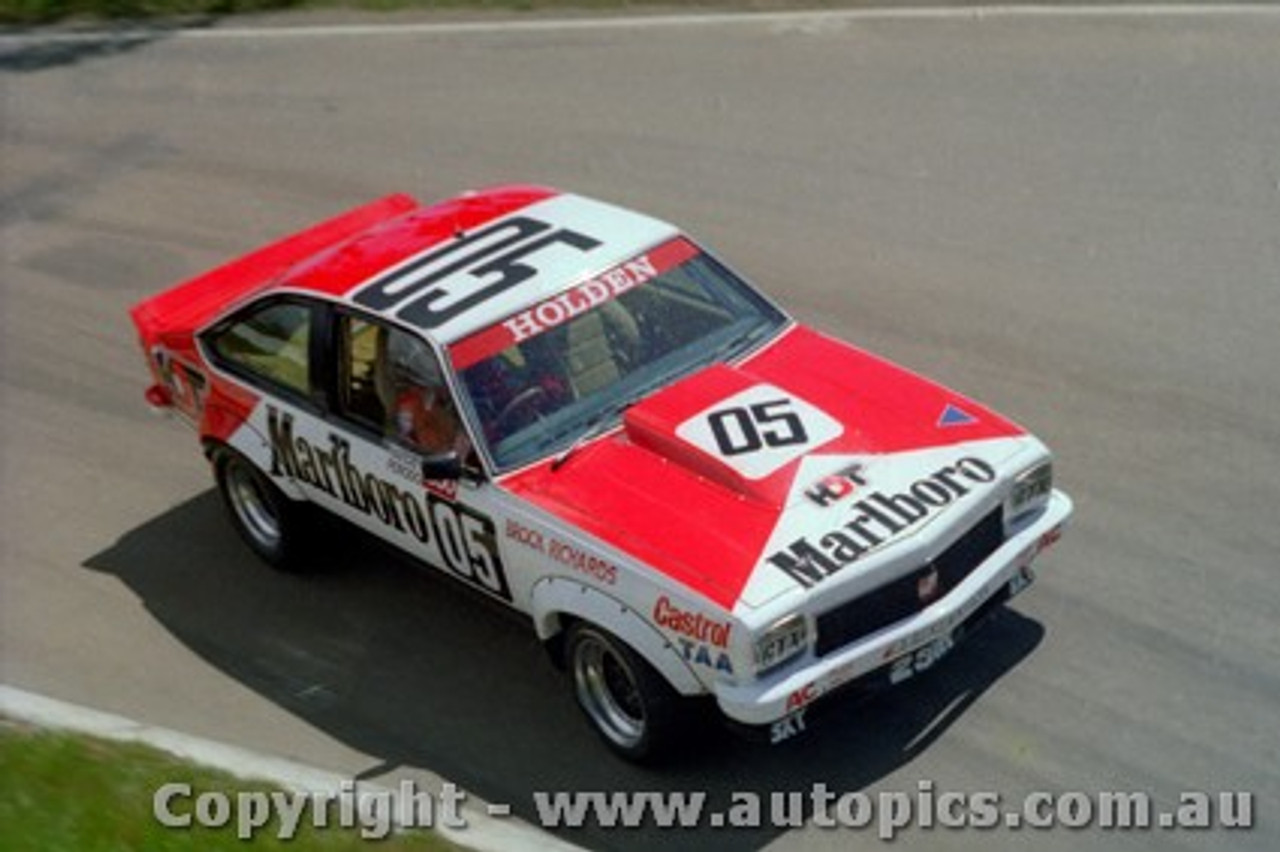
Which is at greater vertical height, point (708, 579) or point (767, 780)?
point (708, 579)

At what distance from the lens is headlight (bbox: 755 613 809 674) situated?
7172 mm

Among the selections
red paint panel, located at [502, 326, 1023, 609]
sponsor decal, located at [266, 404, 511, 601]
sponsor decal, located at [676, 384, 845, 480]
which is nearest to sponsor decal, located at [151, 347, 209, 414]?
sponsor decal, located at [266, 404, 511, 601]

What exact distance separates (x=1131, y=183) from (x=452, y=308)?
6106 millimetres

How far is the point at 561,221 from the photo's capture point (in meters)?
9.20

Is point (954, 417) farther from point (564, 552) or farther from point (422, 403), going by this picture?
point (422, 403)

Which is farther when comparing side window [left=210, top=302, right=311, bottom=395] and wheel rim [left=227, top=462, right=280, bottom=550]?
wheel rim [left=227, top=462, right=280, bottom=550]

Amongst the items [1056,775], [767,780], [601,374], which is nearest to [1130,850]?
[1056,775]

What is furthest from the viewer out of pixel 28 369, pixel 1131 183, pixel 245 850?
pixel 1131 183

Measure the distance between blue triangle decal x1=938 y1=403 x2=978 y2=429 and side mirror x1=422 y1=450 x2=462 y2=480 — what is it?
201 cm

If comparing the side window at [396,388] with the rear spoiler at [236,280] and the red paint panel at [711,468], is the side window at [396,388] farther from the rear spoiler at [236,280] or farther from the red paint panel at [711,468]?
the rear spoiler at [236,280]

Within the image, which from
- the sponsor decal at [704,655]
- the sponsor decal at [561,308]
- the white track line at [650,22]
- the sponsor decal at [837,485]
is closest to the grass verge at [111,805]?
the sponsor decal at [704,655]

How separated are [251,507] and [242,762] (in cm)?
205

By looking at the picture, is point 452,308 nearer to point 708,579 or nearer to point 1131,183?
point 708,579

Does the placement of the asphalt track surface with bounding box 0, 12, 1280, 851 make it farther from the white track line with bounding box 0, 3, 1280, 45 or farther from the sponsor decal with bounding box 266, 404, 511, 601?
the sponsor decal with bounding box 266, 404, 511, 601
